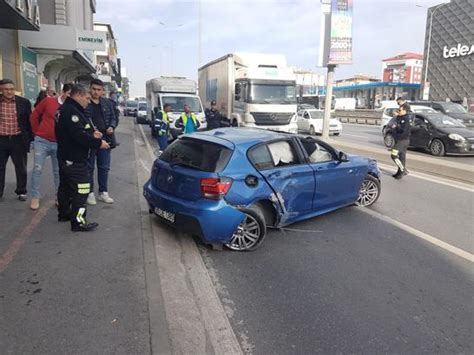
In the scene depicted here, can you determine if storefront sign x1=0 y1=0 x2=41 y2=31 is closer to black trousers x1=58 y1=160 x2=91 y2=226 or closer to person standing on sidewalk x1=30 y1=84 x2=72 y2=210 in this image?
person standing on sidewalk x1=30 y1=84 x2=72 y2=210

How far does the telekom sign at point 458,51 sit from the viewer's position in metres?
59.3

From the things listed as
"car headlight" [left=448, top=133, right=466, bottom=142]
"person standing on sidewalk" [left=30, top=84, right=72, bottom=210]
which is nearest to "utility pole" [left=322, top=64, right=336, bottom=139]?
"car headlight" [left=448, top=133, right=466, bottom=142]

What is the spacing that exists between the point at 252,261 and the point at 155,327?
167 centimetres

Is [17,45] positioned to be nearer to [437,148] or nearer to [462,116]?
[437,148]

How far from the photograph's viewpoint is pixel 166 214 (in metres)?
5.03

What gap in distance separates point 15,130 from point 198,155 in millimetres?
3242

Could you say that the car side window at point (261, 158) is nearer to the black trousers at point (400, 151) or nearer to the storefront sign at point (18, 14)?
the black trousers at point (400, 151)

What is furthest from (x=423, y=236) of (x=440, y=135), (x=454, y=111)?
(x=454, y=111)

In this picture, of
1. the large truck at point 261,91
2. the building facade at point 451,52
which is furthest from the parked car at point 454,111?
the building facade at point 451,52

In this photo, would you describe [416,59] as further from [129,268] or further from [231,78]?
[129,268]

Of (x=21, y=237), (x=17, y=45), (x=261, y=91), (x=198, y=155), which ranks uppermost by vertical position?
(x=17, y=45)

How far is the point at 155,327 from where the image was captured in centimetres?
315

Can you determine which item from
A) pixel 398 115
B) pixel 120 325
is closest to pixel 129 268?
pixel 120 325

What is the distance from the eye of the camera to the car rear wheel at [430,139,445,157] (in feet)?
46.1
